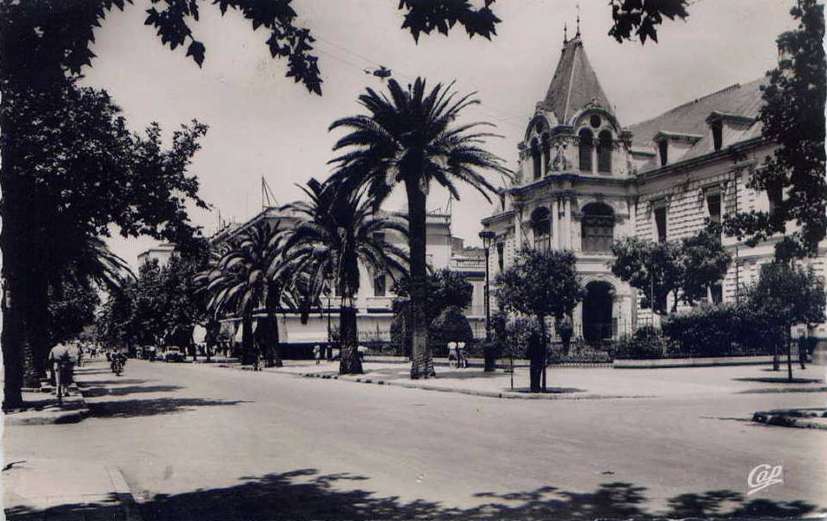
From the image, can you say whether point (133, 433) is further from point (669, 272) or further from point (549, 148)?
point (549, 148)

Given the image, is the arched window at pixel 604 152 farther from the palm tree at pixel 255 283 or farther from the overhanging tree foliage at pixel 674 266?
the palm tree at pixel 255 283

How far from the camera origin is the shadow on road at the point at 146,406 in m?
17.2

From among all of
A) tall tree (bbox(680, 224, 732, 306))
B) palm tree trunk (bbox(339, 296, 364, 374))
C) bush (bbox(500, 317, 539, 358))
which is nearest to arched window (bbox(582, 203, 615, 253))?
bush (bbox(500, 317, 539, 358))

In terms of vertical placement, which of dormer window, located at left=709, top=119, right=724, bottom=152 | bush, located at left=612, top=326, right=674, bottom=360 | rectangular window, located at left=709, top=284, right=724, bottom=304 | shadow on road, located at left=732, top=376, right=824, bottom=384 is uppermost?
dormer window, located at left=709, top=119, right=724, bottom=152

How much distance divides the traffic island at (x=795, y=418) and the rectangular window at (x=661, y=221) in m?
35.5

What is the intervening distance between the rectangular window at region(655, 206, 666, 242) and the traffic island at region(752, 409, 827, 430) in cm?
3551

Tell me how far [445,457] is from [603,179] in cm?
4273

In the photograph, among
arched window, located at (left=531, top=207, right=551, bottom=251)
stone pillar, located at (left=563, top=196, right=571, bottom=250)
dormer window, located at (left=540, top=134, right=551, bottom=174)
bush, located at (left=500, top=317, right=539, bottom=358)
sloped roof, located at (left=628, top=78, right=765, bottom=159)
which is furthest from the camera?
arched window, located at (left=531, top=207, right=551, bottom=251)

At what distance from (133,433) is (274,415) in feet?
10.1

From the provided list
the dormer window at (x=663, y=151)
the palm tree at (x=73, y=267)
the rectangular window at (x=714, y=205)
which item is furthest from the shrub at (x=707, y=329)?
the palm tree at (x=73, y=267)

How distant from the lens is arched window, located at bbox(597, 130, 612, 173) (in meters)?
50.6

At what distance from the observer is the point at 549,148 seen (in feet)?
169

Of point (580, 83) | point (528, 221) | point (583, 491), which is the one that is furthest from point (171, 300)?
point (583, 491)

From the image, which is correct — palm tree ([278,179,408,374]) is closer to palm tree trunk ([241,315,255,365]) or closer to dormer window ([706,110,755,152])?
palm tree trunk ([241,315,255,365])
